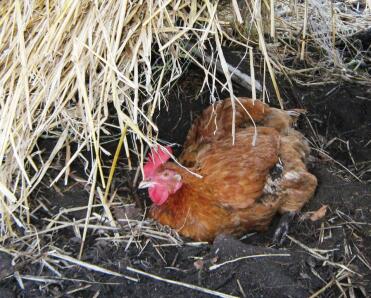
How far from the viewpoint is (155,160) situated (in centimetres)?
305

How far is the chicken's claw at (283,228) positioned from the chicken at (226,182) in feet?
0.08

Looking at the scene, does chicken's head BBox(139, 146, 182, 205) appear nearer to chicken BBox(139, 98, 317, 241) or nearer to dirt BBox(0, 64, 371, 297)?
chicken BBox(139, 98, 317, 241)

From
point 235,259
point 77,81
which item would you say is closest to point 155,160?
point 77,81

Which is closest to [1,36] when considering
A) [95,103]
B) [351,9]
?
[95,103]

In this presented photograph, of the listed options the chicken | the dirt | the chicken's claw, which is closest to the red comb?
the chicken

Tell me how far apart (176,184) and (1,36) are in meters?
1.04

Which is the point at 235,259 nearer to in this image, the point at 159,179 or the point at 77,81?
the point at 159,179

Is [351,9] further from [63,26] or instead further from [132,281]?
[132,281]

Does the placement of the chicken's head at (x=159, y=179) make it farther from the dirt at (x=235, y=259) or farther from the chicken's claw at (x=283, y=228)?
the chicken's claw at (x=283, y=228)

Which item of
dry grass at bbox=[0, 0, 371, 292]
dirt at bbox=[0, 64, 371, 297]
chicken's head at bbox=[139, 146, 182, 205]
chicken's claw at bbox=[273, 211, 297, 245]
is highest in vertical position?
dry grass at bbox=[0, 0, 371, 292]

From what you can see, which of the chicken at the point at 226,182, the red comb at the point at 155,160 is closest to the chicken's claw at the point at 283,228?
the chicken at the point at 226,182

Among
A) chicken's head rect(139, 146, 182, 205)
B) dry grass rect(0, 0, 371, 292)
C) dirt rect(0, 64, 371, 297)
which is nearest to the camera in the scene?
dirt rect(0, 64, 371, 297)

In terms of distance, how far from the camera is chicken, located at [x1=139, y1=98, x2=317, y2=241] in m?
3.04

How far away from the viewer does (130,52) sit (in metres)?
3.00
